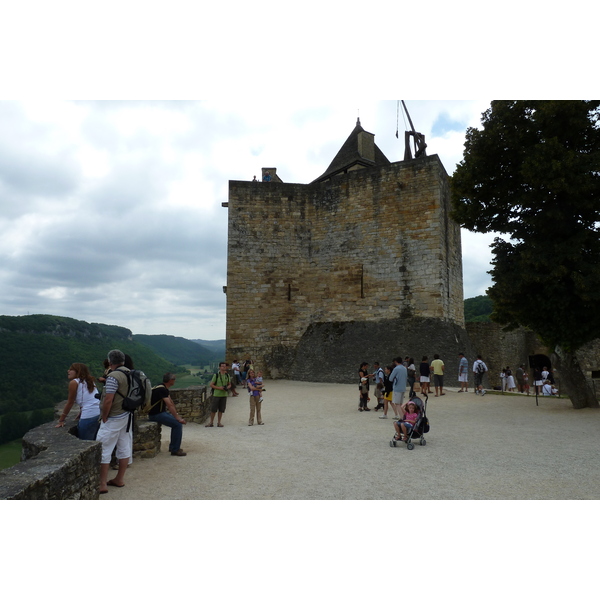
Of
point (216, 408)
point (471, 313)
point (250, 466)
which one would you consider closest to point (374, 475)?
point (250, 466)

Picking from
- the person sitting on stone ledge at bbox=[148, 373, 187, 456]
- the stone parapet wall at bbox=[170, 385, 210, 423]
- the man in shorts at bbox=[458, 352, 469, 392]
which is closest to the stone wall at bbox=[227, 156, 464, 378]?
the man in shorts at bbox=[458, 352, 469, 392]

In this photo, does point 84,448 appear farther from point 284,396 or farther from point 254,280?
point 254,280

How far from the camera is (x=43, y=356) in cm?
4388

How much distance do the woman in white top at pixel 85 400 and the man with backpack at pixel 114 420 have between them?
1.82 feet

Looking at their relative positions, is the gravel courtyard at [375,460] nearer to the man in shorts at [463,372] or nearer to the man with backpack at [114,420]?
the man with backpack at [114,420]

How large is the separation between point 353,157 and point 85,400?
19.7 m

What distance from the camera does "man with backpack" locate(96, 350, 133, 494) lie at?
4332 millimetres

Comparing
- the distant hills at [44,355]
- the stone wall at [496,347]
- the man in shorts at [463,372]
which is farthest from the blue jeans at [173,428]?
the distant hills at [44,355]

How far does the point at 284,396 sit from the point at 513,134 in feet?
30.3

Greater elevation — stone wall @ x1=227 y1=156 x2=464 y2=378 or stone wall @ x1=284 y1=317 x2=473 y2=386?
stone wall @ x1=227 y1=156 x2=464 y2=378

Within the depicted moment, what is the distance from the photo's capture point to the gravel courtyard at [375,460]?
4.46 meters

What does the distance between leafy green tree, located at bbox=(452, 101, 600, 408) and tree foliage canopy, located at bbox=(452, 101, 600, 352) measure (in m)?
0.02

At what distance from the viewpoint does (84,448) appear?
4.02m

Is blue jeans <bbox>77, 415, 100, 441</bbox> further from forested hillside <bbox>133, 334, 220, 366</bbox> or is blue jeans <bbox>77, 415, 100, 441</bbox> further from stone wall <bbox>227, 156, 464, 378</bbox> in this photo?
forested hillside <bbox>133, 334, 220, 366</bbox>
